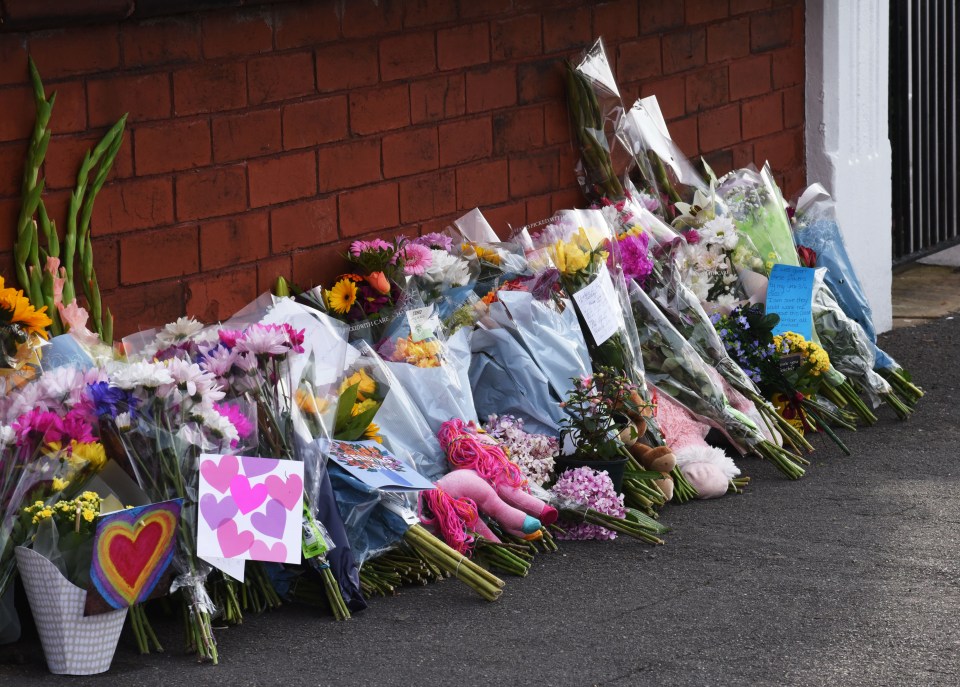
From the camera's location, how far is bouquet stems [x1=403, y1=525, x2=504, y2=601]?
3.98 m

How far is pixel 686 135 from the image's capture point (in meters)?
6.52

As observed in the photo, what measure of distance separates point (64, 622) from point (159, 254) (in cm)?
138

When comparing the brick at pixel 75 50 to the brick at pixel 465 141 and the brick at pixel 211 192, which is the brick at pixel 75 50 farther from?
the brick at pixel 465 141

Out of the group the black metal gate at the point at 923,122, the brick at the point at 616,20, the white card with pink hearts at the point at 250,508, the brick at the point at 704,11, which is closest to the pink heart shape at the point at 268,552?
the white card with pink hearts at the point at 250,508

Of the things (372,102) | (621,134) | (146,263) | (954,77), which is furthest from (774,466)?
(954,77)

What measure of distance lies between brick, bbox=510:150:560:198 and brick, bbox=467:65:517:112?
0.23 meters

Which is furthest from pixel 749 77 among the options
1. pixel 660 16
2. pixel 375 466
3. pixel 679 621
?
pixel 679 621

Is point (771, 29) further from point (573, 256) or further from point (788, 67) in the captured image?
point (573, 256)

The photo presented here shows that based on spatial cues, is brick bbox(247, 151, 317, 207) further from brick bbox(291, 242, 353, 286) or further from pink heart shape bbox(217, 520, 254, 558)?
pink heart shape bbox(217, 520, 254, 558)

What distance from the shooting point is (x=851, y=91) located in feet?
24.1

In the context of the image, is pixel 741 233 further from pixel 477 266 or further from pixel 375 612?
pixel 375 612

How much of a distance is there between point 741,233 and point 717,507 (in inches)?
57.4

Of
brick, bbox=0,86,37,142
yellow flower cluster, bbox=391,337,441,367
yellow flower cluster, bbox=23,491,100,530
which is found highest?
brick, bbox=0,86,37,142

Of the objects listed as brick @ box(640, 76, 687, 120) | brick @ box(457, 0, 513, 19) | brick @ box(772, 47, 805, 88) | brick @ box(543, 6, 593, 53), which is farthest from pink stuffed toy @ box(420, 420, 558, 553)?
brick @ box(772, 47, 805, 88)
